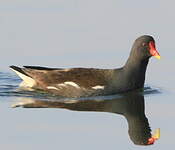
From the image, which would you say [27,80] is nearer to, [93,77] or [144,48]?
[93,77]

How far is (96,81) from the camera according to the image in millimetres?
14758

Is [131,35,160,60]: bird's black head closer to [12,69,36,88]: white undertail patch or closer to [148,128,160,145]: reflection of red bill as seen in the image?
[12,69,36,88]: white undertail patch

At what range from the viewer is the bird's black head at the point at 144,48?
1522 centimetres

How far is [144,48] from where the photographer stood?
1524 cm

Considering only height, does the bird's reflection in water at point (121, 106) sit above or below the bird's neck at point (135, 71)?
below

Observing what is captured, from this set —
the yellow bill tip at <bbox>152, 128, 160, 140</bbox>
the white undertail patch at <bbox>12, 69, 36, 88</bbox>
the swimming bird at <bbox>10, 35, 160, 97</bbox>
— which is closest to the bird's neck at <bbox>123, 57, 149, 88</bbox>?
the swimming bird at <bbox>10, 35, 160, 97</bbox>

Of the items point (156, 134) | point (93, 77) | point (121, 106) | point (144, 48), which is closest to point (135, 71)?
point (144, 48)

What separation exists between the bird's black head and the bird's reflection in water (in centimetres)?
68

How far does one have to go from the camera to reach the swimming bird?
14781 millimetres

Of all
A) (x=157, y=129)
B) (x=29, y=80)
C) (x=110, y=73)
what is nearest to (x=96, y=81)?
(x=110, y=73)

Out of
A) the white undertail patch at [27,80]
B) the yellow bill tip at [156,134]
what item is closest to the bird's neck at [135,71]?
the white undertail patch at [27,80]

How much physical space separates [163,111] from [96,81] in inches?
66.2

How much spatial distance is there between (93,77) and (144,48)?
111 centimetres

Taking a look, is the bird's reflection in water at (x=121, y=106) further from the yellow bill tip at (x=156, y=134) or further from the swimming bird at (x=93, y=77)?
the swimming bird at (x=93, y=77)
